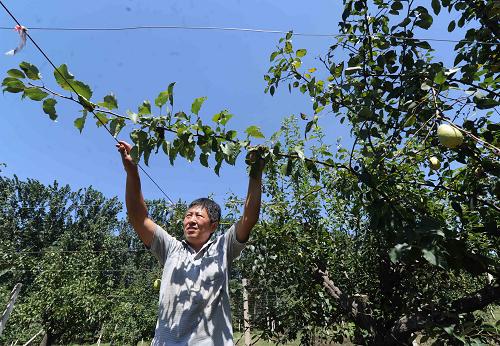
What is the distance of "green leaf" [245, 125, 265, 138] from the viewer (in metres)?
1.66

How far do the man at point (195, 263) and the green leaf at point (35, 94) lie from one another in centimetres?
38

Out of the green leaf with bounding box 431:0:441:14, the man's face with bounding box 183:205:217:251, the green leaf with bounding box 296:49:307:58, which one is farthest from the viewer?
the green leaf with bounding box 296:49:307:58

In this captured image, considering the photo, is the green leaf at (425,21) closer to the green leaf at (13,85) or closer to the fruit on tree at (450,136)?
the fruit on tree at (450,136)

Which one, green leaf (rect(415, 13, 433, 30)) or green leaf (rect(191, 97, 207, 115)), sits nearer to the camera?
green leaf (rect(191, 97, 207, 115))

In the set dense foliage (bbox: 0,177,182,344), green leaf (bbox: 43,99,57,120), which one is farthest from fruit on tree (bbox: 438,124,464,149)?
dense foliage (bbox: 0,177,182,344)

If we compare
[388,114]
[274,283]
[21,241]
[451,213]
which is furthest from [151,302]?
[21,241]

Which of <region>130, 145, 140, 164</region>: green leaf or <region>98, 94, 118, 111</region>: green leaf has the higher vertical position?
<region>98, 94, 118, 111</region>: green leaf

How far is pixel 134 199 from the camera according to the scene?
1.71 meters

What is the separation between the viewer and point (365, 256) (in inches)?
173

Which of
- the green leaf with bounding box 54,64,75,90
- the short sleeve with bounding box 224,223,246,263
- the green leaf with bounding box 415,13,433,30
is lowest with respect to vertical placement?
the short sleeve with bounding box 224,223,246,263

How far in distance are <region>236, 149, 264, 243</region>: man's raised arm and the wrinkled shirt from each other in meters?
0.06

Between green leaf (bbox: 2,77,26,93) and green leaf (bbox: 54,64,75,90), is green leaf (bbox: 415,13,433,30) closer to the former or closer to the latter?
green leaf (bbox: 54,64,75,90)

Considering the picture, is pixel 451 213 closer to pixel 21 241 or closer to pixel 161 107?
pixel 161 107

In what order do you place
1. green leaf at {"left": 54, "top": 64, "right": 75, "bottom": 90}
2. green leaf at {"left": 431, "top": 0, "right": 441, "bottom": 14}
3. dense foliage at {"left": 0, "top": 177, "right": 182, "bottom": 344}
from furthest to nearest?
dense foliage at {"left": 0, "top": 177, "right": 182, "bottom": 344}, green leaf at {"left": 431, "top": 0, "right": 441, "bottom": 14}, green leaf at {"left": 54, "top": 64, "right": 75, "bottom": 90}
